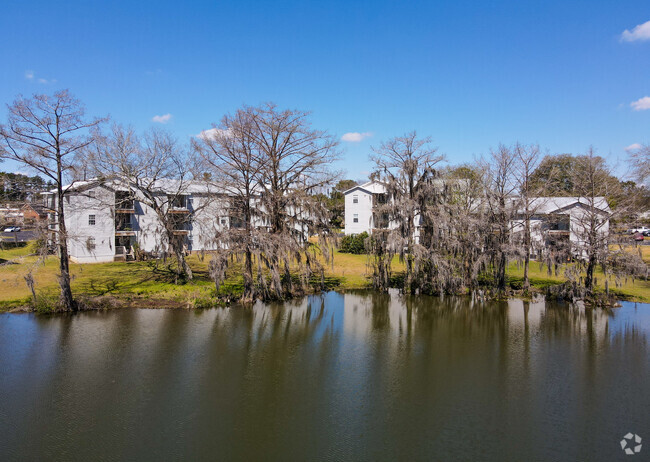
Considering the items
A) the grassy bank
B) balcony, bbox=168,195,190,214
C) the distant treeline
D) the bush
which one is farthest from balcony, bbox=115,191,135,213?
the bush

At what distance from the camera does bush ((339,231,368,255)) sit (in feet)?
135

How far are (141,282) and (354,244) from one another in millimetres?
20216

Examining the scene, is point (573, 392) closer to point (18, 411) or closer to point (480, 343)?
point (480, 343)

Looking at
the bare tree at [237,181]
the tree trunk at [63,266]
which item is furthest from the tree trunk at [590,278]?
the tree trunk at [63,266]

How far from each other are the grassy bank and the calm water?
7.89 feet

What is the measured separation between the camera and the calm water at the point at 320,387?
10586 millimetres

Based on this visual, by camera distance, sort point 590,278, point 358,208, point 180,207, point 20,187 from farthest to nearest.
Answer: point 358,208
point 180,207
point 590,278
point 20,187

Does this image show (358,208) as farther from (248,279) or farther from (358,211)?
(248,279)

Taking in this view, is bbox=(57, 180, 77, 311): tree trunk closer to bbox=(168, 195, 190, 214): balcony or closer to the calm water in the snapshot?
the calm water

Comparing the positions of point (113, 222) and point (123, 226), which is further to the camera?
point (123, 226)

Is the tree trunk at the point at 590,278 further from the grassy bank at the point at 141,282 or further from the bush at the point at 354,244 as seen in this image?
the bush at the point at 354,244

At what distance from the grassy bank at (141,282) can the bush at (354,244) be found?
6163 millimetres

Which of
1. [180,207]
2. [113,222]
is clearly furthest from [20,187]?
[180,207]

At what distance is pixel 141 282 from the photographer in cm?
2711
